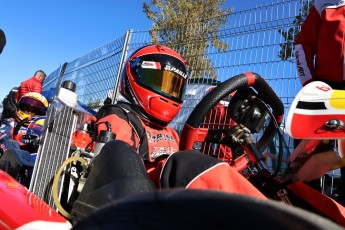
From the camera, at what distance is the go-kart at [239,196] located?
0.49m

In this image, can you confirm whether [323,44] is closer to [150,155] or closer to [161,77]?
[161,77]

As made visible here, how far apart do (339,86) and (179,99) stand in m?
1.11

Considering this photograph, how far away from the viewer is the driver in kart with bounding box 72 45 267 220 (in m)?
0.89

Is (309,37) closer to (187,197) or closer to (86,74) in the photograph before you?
(187,197)

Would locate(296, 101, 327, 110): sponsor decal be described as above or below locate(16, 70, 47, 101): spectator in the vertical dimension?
below

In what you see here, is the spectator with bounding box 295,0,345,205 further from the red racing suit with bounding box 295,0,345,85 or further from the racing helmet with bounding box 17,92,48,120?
the racing helmet with bounding box 17,92,48,120

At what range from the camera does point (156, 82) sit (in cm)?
287

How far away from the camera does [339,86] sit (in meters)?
2.63

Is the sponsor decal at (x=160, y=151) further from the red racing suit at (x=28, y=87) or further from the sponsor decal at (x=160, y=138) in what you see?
the red racing suit at (x=28, y=87)

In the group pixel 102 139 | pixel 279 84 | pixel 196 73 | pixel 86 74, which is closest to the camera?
pixel 102 139

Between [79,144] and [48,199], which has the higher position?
[79,144]

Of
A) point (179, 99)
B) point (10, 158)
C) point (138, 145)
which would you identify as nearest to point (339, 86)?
point (179, 99)

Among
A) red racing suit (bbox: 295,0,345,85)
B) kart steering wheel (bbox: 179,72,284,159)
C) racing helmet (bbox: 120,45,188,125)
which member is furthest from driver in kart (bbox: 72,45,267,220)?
red racing suit (bbox: 295,0,345,85)

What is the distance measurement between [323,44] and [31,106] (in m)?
5.97
